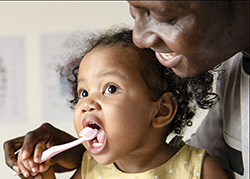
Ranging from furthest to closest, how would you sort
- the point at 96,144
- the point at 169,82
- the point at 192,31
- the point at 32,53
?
1. the point at 32,53
2. the point at 169,82
3. the point at 96,144
4. the point at 192,31

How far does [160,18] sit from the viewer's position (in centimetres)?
43

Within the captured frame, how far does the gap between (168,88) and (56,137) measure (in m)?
0.30

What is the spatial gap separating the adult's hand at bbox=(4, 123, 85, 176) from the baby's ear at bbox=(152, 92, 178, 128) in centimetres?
24

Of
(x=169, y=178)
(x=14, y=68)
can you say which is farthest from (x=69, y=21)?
(x=169, y=178)

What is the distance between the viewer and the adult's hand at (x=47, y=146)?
27.5 inches

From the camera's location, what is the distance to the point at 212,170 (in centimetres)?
73

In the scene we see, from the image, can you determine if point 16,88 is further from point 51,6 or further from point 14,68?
point 51,6

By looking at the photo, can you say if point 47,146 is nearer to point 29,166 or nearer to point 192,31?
point 29,166

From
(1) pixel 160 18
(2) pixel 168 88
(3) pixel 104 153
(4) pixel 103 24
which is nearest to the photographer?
(1) pixel 160 18

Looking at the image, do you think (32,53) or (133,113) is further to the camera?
(32,53)

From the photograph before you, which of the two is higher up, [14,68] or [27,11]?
[27,11]

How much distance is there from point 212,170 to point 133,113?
23 centimetres

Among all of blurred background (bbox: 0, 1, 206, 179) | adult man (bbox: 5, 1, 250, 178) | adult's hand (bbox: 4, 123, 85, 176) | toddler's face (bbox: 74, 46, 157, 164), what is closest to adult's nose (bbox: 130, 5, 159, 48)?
adult man (bbox: 5, 1, 250, 178)

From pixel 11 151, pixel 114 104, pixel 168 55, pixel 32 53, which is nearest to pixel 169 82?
pixel 114 104
